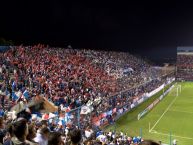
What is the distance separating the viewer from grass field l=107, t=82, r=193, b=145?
74.9 feet

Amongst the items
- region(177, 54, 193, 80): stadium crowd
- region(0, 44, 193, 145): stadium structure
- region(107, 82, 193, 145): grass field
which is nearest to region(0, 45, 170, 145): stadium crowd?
region(0, 44, 193, 145): stadium structure

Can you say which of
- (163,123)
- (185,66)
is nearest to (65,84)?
(163,123)

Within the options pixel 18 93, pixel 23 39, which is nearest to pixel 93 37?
pixel 23 39

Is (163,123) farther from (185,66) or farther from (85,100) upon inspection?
(185,66)

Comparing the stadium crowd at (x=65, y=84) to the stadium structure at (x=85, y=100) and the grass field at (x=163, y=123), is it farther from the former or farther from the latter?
the grass field at (x=163, y=123)

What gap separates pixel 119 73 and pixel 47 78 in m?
19.2

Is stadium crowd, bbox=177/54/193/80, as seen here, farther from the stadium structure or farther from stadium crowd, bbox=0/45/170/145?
stadium crowd, bbox=0/45/170/145

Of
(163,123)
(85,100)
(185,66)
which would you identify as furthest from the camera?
(185,66)

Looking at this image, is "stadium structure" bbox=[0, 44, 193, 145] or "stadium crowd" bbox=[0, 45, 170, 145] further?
"stadium crowd" bbox=[0, 45, 170, 145]

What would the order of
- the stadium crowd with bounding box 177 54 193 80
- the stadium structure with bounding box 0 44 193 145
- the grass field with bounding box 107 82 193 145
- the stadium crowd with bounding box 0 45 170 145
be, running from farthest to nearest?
the stadium crowd with bounding box 177 54 193 80
the grass field with bounding box 107 82 193 145
the stadium crowd with bounding box 0 45 170 145
the stadium structure with bounding box 0 44 193 145

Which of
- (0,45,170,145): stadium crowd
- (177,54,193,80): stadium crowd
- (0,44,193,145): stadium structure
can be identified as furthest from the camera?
(177,54,193,80): stadium crowd

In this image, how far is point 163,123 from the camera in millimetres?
26781

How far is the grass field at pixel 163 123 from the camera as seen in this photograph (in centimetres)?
2283

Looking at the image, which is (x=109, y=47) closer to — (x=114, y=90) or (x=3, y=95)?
(x=114, y=90)
